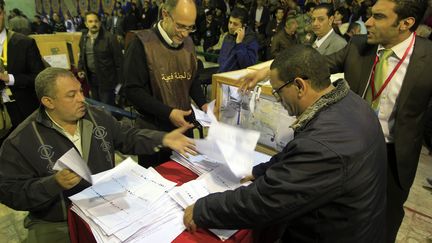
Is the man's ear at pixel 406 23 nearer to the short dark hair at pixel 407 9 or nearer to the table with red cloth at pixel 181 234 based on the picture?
the short dark hair at pixel 407 9

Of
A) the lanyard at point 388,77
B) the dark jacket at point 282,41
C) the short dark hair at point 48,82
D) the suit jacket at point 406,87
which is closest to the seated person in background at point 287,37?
the dark jacket at point 282,41

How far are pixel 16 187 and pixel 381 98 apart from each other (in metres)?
2.00

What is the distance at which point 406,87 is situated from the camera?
1.73 metres

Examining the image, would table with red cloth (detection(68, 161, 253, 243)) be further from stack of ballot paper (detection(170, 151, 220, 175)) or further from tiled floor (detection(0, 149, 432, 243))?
tiled floor (detection(0, 149, 432, 243))

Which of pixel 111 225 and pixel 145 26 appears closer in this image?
pixel 111 225

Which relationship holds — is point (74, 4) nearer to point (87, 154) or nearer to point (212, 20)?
point (212, 20)

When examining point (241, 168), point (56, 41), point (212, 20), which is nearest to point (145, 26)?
point (212, 20)

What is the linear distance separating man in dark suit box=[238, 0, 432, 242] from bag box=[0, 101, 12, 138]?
6.71 feet

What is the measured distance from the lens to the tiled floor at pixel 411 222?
8.50ft

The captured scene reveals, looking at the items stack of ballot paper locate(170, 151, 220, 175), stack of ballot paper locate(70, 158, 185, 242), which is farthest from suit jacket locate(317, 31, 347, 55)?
stack of ballot paper locate(70, 158, 185, 242)

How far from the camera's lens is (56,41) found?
Answer: 5.41m

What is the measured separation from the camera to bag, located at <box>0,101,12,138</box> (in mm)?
2576

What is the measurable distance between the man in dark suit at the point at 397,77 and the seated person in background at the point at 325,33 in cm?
149

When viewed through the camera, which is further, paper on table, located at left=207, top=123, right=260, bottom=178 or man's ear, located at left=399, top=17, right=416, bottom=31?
man's ear, located at left=399, top=17, right=416, bottom=31
